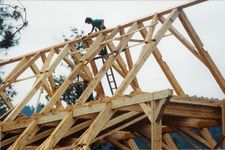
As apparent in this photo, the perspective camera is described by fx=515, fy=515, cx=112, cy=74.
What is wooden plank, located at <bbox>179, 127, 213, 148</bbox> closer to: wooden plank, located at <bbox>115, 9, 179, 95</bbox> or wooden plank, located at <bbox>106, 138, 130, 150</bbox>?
wooden plank, located at <bbox>115, 9, 179, 95</bbox>

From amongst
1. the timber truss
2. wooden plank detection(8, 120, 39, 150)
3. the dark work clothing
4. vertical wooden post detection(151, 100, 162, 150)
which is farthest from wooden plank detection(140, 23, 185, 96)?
wooden plank detection(8, 120, 39, 150)

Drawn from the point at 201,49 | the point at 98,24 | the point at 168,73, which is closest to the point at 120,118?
the point at 168,73

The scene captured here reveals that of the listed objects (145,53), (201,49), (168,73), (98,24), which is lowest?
(145,53)

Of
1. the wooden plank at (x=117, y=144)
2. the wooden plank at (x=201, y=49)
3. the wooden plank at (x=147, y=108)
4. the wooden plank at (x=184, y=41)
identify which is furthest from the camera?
the wooden plank at (x=117, y=144)

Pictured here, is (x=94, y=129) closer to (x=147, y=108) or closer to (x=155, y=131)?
(x=147, y=108)

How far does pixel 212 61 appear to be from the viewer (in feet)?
40.6

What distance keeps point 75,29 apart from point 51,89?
11657mm

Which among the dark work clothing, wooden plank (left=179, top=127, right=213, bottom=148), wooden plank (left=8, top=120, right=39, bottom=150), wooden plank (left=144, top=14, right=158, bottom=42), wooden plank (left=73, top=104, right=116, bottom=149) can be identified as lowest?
wooden plank (left=73, top=104, right=116, bottom=149)

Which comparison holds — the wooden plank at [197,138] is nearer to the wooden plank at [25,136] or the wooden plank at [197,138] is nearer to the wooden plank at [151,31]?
the wooden plank at [151,31]

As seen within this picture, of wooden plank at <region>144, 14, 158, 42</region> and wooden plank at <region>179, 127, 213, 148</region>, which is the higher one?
wooden plank at <region>144, 14, 158, 42</region>

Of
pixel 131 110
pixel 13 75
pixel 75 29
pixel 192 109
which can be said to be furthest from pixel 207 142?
pixel 75 29

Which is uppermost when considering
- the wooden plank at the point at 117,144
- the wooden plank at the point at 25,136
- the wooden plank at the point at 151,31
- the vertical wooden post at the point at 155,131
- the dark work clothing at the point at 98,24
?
the dark work clothing at the point at 98,24

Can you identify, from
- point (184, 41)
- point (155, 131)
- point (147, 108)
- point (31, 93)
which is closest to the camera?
point (155, 131)

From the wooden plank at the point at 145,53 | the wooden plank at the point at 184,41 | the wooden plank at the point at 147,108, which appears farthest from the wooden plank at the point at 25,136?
the wooden plank at the point at 184,41
